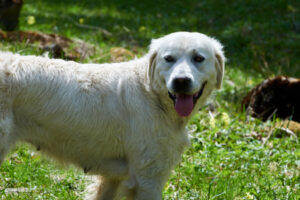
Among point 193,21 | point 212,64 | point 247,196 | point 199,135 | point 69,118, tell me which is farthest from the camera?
point 193,21

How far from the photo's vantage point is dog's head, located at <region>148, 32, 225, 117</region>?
136 inches

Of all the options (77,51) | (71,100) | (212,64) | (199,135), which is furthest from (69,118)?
(77,51)

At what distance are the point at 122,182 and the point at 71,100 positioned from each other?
806mm

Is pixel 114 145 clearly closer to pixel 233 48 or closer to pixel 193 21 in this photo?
pixel 233 48

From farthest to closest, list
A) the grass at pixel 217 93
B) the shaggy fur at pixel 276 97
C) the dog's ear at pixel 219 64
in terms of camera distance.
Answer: the shaggy fur at pixel 276 97 < the grass at pixel 217 93 < the dog's ear at pixel 219 64

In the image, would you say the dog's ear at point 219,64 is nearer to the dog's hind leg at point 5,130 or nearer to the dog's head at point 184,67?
the dog's head at point 184,67

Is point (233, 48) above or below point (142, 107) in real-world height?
below

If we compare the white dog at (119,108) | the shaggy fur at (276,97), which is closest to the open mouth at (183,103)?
the white dog at (119,108)

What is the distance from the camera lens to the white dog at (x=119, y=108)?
3.41 m

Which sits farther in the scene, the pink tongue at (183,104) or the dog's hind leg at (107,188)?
the dog's hind leg at (107,188)

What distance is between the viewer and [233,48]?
1041cm

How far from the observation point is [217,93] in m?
6.92

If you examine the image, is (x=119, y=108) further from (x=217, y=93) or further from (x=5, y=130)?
(x=217, y=93)

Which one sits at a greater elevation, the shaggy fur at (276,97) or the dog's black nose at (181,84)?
the dog's black nose at (181,84)
